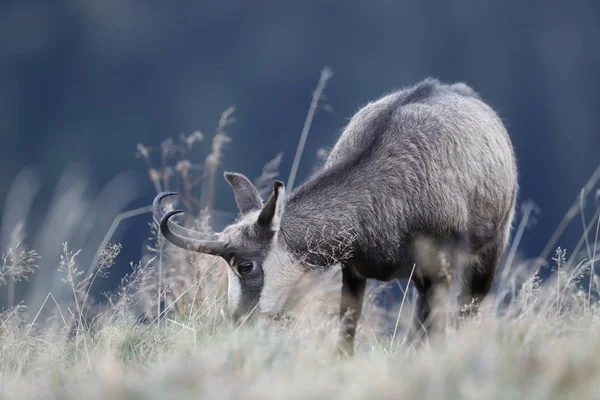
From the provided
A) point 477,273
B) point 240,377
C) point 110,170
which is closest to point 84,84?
point 110,170

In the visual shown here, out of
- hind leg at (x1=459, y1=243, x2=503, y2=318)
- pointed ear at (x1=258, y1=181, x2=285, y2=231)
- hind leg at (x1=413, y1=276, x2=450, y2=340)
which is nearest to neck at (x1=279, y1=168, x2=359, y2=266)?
pointed ear at (x1=258, y1=181, x2=285, y2=231)

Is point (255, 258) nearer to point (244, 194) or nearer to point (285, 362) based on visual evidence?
point (244, 194)

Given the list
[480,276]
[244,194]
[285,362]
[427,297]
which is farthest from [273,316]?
[285,362]

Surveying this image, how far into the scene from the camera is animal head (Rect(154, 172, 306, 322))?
20.5 ft

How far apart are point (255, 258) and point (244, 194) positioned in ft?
2.36

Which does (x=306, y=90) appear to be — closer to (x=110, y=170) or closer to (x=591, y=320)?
(x=110, y=170)

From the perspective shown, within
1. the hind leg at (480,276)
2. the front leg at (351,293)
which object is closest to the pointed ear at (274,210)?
the front leg at (351,293)

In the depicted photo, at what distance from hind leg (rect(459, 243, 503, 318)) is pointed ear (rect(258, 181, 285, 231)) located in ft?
5.43

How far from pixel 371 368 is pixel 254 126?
30680 mm

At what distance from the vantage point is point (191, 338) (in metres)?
5.32

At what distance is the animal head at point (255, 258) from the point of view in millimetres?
6238

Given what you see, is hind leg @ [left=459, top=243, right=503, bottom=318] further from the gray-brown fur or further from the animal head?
the animal head

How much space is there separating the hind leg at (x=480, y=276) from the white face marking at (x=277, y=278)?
1462 millimetres

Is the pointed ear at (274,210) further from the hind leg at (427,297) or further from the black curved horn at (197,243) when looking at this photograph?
the hind leg at (427,297)
